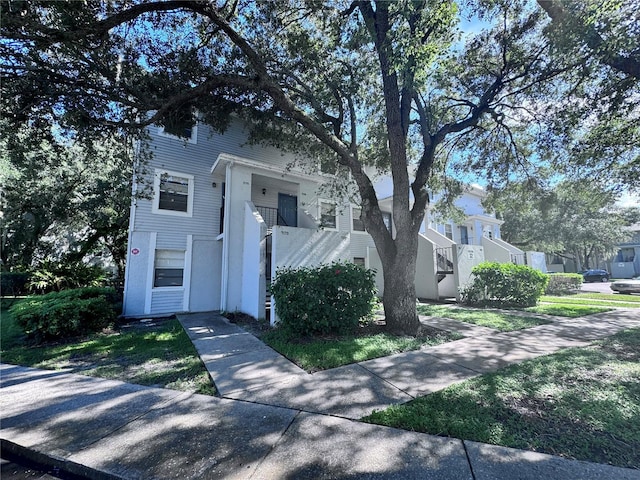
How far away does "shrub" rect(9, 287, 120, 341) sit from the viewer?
6715 millimetres

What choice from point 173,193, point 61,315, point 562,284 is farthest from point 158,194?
point 562,284

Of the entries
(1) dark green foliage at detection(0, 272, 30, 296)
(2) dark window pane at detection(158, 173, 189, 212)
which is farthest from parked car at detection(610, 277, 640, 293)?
(1) dark green foliage at detection(0, 272, 30, 296)

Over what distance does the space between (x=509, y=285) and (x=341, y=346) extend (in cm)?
873

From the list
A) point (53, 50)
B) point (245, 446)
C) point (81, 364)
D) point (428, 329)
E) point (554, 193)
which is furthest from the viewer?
point (554, 193)

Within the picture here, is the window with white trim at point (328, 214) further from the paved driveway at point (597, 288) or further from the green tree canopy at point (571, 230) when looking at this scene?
the paved driveway at point (597, 288)

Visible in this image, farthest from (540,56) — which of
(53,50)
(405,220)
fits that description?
(53,50)

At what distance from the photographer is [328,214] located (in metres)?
12.3

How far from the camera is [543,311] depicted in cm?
950

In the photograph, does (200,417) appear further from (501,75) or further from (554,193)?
(554,193)

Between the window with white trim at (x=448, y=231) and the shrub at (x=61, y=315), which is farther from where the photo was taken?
the window with white trim at (x=448, y=231)

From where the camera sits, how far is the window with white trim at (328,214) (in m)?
12.6

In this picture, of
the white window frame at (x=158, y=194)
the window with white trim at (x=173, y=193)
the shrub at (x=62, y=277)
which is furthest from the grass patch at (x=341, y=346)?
the shrub at (x=62, y=277)

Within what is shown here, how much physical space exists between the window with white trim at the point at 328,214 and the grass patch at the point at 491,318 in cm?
545

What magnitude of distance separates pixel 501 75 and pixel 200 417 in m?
10.9
